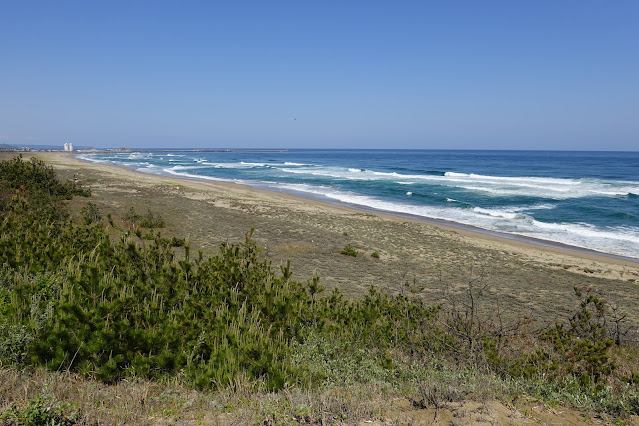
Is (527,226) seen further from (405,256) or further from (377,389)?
(377,389)

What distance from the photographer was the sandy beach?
463 inches

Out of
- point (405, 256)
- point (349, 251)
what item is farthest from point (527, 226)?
point (349, 251)

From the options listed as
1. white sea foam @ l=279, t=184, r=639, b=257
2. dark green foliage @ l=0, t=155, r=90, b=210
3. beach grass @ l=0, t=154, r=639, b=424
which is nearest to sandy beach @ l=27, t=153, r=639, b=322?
beach grass @ l=0, t=154, r=639, b=424

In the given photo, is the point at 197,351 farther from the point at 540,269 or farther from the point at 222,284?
the point at 540,269

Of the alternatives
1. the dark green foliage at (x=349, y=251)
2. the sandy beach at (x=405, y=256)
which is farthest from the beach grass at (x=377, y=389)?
the dark green foliage at (x=349, y=251)

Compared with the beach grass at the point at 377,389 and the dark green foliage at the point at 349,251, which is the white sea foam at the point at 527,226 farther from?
the dark green foliage at the point at 349,251

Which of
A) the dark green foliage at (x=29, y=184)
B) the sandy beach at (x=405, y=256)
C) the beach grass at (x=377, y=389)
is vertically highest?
the dark green foliage at (x=29, y=184)

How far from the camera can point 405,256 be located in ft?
51.2

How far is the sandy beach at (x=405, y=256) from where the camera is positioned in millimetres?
11758

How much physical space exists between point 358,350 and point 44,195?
15.2m

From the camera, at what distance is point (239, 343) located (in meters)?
4.40

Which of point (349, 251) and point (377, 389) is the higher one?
point (377, 389)

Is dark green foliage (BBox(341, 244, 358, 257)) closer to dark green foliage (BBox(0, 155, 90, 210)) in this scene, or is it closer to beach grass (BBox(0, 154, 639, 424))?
beach grass (BBox(0, 154, 639, 424))

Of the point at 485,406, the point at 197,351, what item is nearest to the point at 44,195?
the point at 197,351
